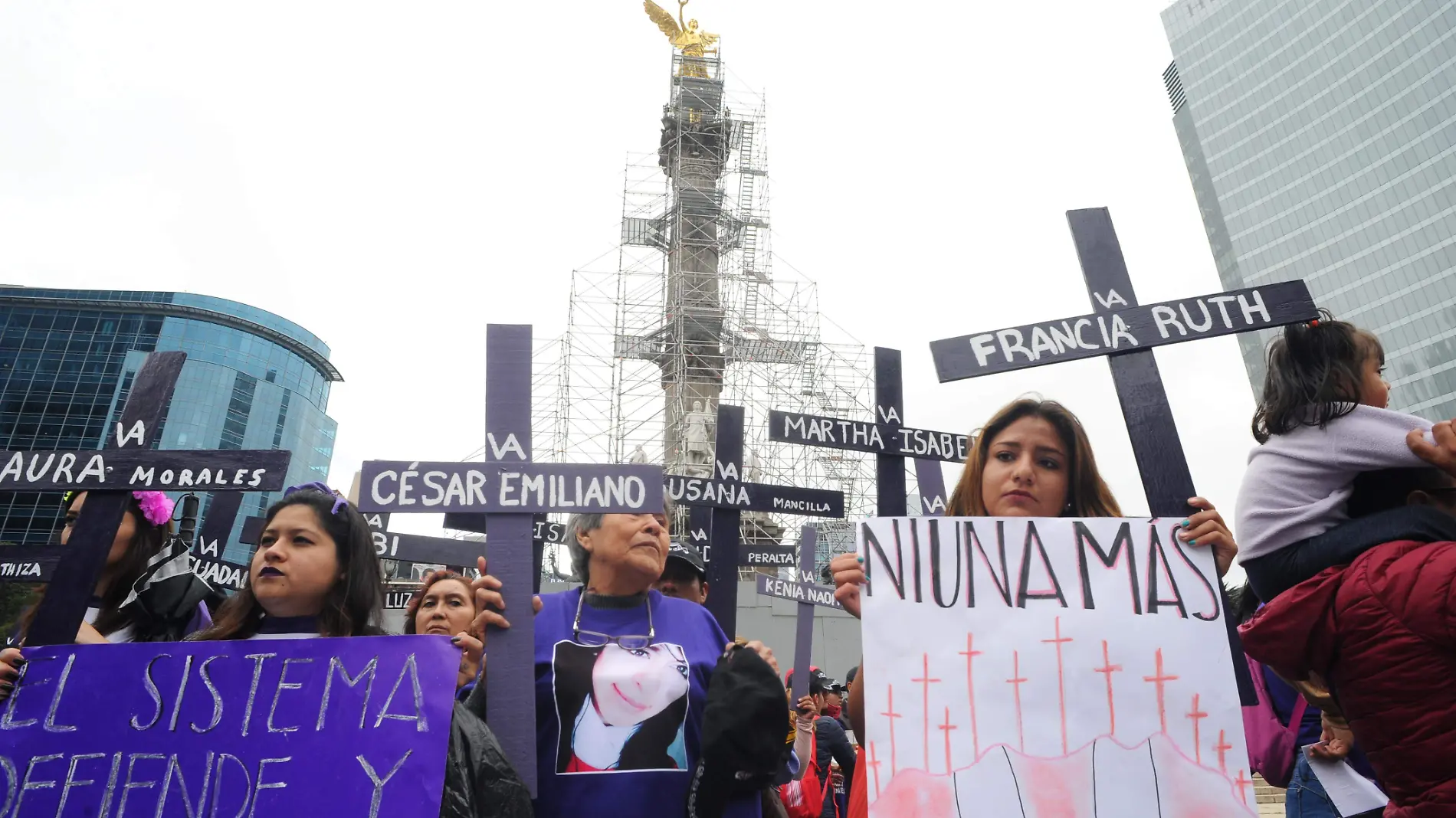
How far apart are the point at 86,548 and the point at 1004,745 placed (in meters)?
2.74

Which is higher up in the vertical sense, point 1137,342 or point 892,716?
point 1137,342

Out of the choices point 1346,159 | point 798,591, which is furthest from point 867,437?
point 1346,159

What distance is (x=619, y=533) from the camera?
2.68m

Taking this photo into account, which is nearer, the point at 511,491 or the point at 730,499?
the point at 511,491

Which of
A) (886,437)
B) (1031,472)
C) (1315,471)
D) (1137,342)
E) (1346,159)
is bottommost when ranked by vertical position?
(1315,471)

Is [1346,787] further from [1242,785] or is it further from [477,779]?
[477,779]

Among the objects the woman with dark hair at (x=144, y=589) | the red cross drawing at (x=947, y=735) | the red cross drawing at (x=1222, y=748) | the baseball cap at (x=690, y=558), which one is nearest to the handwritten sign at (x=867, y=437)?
the baseball cap at (x=690, y=558)

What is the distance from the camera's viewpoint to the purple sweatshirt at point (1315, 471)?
1.82 m

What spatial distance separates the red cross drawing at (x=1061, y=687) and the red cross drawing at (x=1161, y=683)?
20cm

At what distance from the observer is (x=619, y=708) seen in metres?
2.43

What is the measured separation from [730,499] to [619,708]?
2.04m

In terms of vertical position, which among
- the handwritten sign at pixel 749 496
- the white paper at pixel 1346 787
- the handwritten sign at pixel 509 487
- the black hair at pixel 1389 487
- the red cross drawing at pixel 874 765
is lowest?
the white paper at pixel 1346 787

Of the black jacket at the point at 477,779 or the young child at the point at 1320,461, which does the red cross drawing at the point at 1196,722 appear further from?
the black jacket at the point at 477,779

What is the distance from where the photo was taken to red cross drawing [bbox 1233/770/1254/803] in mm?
1924
